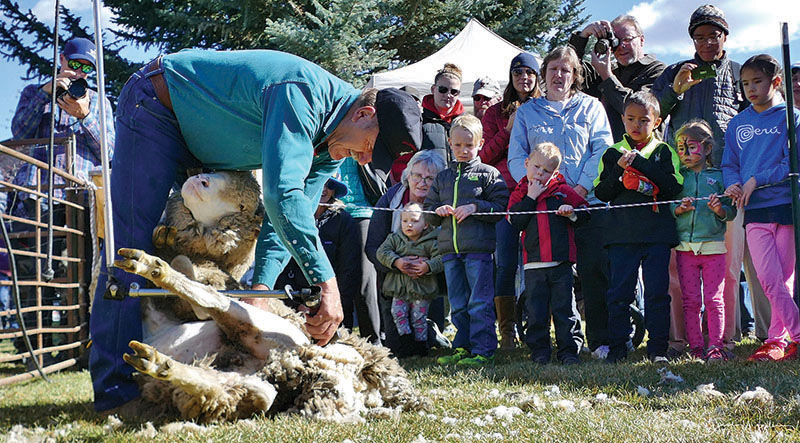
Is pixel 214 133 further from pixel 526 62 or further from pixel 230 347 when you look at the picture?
pixel 526 62

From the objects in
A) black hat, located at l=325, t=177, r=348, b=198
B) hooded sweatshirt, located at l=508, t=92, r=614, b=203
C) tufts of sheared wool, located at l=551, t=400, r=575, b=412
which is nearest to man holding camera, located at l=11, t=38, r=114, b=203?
black hat, located at l=325, t=177, r=348, b=198

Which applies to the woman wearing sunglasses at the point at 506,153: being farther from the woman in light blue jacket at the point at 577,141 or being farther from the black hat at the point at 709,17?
the black hat at the point at 709,17

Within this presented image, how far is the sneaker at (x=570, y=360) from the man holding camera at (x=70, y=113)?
3589 millimetres

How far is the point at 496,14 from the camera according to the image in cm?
1714

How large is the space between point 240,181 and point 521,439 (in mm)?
1648

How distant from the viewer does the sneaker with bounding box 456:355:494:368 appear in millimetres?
4701

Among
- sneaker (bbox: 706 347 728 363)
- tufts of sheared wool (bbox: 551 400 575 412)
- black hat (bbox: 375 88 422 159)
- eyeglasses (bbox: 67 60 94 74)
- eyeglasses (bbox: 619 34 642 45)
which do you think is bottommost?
sneaker (bbox: 706 347 728 363)

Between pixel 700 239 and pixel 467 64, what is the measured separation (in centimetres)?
722

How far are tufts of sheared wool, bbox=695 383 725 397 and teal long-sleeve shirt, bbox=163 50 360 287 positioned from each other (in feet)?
5.73

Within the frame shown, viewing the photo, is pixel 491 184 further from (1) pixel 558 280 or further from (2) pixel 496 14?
(2) pixel 496 14

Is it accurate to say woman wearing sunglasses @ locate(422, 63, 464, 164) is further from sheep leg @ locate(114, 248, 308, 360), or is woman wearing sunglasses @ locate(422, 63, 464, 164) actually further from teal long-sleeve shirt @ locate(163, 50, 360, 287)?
sheep leg @ locate(114, 248, 308, 360)

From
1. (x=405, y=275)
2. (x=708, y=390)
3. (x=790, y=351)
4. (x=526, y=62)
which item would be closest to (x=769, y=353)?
(x=790, y=351)

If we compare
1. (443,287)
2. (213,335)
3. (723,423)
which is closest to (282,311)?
(213,335)

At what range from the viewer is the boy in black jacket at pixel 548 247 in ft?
15.8
